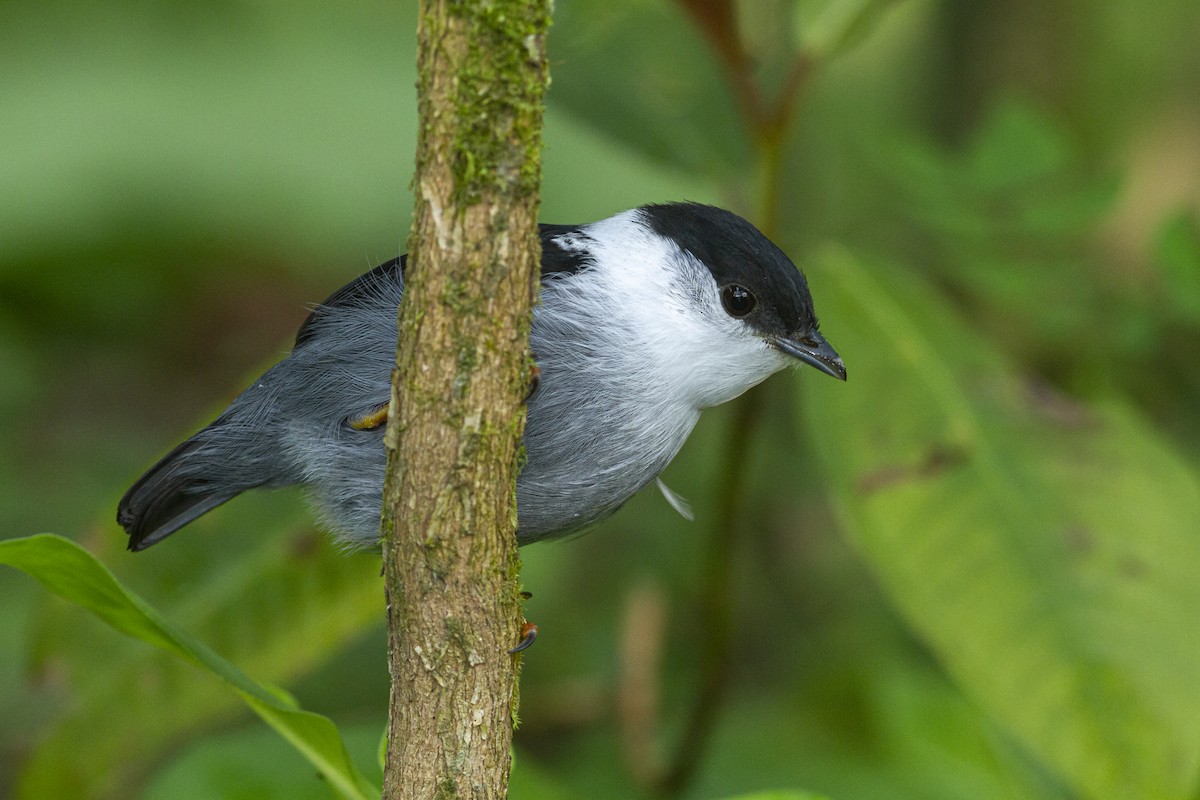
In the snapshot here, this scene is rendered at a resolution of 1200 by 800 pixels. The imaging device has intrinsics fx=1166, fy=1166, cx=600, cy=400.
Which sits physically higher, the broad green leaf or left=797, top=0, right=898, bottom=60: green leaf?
left=797, top=0, right=898, bottom=60: green leaf

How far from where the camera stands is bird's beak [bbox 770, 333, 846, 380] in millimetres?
2205

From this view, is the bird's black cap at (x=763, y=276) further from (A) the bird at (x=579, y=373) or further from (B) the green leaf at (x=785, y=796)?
(B) the green leaf at (x=785, y=796)

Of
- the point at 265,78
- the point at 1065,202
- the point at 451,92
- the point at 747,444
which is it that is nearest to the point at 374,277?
the point at 451,92

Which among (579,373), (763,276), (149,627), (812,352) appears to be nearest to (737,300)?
(763,276)

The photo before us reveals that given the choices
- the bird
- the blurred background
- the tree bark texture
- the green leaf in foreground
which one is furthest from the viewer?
the blurred background

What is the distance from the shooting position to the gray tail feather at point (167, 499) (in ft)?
7.57

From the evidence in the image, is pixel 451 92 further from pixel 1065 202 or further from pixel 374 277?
pixel 1065 202

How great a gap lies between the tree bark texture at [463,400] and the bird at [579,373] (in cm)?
44

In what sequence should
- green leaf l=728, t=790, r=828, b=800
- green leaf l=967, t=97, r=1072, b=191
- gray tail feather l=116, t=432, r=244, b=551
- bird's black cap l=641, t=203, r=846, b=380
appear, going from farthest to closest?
green leaf l=967, t=97, r=1072, b=191
gray tail feather l=116, t=432, r=244, b=551
bird's black cap l=641, t=203, r=846, b=380
green leaf l=728, t=790, r=828, b=800

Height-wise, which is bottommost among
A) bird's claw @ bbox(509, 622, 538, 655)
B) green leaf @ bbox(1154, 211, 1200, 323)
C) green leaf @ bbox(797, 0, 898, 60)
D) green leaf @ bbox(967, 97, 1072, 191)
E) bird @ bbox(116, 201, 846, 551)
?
bird's claw @ bbox(509, 622, 538, 655)

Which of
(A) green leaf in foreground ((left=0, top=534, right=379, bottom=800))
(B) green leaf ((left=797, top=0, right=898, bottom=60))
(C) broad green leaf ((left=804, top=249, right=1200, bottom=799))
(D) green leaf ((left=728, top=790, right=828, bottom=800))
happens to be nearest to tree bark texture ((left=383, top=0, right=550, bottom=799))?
(A) green leaf in foreground ((left=0, top=534, right=379, bottom=800))

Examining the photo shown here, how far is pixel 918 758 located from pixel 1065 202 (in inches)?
61.8

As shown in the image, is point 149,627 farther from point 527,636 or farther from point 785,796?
point 785,796

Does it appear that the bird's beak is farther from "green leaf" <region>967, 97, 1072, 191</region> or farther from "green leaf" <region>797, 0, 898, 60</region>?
"green leaf" <region>967, 97, 1072, 191</region>
